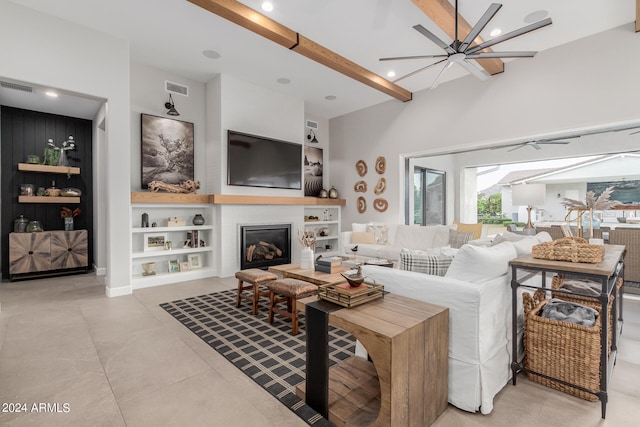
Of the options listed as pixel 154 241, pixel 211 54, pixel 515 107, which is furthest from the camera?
pixel 154 241

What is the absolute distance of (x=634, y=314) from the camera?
3.25 meters

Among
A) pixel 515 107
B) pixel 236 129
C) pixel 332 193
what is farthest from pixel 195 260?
pixel 515 107

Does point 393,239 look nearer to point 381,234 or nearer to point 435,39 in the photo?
point 381,234

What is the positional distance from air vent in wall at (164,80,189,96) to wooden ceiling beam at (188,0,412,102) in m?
2.11

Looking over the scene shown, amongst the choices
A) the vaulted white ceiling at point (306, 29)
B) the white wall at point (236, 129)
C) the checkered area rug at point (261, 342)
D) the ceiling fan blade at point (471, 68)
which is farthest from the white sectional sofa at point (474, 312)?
the white wall at point (236, 129)

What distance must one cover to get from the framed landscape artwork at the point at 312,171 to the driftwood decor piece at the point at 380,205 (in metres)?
1.42

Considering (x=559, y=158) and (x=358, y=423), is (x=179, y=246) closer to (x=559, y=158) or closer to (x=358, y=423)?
(x=358, y=423)

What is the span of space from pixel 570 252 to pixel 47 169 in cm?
681

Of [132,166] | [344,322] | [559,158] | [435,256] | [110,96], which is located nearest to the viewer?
[344,322]

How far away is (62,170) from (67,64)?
2.25 m

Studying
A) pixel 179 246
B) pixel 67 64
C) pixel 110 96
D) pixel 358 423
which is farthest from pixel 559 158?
pixel 67 64

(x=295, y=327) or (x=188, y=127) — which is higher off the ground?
(x=188, y=127)

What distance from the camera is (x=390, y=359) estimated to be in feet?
4.33

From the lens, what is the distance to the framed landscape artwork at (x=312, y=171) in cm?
686
